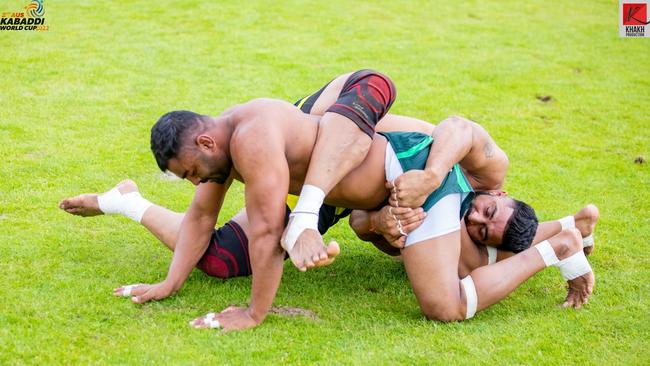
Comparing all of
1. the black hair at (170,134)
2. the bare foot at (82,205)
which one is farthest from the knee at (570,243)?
the bare foot at (82,205)

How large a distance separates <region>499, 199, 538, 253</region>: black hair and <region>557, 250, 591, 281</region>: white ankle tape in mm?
311

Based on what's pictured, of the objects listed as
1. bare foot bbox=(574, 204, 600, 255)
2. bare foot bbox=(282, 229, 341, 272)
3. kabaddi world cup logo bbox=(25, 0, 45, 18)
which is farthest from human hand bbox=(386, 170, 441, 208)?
kabaddi world cup logo bbox=(25, 0, 45, 18)

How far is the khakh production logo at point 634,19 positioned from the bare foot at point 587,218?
6201 millimetres

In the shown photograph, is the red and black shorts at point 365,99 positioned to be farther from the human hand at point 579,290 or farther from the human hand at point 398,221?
the human hand at point 579,290

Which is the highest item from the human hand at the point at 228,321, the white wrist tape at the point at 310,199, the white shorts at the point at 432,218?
the white wrist tape at the point at 310,199

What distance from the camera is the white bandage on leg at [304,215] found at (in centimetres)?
367

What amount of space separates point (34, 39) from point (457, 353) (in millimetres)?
6935

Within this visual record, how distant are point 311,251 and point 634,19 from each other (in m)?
8.24

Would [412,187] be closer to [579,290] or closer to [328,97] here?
[328,97]

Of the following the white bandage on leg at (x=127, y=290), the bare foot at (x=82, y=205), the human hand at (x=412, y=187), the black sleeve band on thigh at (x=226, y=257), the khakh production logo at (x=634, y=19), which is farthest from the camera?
the khakh production logo at (x=634, y=19)

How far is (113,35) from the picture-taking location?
30.0 ft

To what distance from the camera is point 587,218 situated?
4.80m

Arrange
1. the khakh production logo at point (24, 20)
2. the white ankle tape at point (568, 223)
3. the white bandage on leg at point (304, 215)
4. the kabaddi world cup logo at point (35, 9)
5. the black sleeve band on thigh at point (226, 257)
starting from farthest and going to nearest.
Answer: the kabaddi world cup logo at point (35, 9)
the khakh production logo at point (24, 20)
the white ankle tape at point (568, 223)
the black sleeve band on thigh at point (226, 257)
the white bandage on leg at point (304, 215)

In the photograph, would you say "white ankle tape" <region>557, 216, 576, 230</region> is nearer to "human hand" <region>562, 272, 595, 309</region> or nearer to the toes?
"human hand" <region>562, 272, 595, 309</region>
